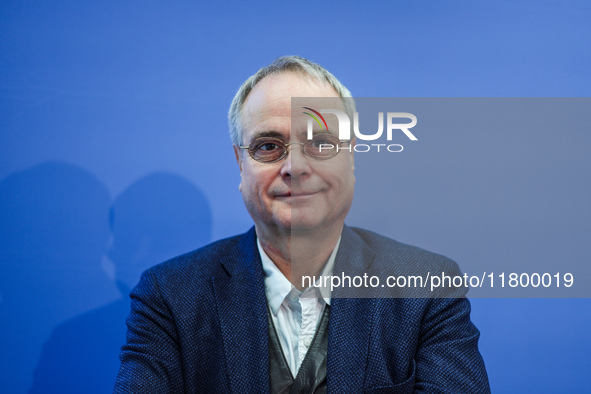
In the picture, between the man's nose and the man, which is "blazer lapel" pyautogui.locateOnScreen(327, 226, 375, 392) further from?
the man's nose

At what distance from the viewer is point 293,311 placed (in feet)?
4.87

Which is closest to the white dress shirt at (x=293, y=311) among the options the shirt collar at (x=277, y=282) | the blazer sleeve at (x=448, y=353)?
the shirt collar at (x=277, y=282)

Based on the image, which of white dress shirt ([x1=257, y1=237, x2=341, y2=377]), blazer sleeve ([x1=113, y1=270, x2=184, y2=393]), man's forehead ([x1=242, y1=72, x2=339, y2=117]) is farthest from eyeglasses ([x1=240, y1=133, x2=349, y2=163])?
blazer sleeve ([x1=113, y1=270, x2=184, y2=393])

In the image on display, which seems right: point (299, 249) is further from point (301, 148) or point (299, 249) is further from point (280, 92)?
point (280, 92)

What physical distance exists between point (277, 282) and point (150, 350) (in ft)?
1.55

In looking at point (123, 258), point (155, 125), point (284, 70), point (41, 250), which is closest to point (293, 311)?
point (284, 70)

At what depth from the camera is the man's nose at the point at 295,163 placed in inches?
57.1

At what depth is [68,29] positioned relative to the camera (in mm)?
2104

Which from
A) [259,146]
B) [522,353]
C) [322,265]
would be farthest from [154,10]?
[522,353]

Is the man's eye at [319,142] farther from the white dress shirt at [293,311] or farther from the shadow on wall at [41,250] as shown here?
the shadow on wall at [41,250]

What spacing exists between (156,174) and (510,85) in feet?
5.87

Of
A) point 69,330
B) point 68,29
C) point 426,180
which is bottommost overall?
point 69,330

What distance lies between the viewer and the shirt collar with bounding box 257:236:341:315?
149 centimetres

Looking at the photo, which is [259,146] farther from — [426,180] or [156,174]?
[156,174]
